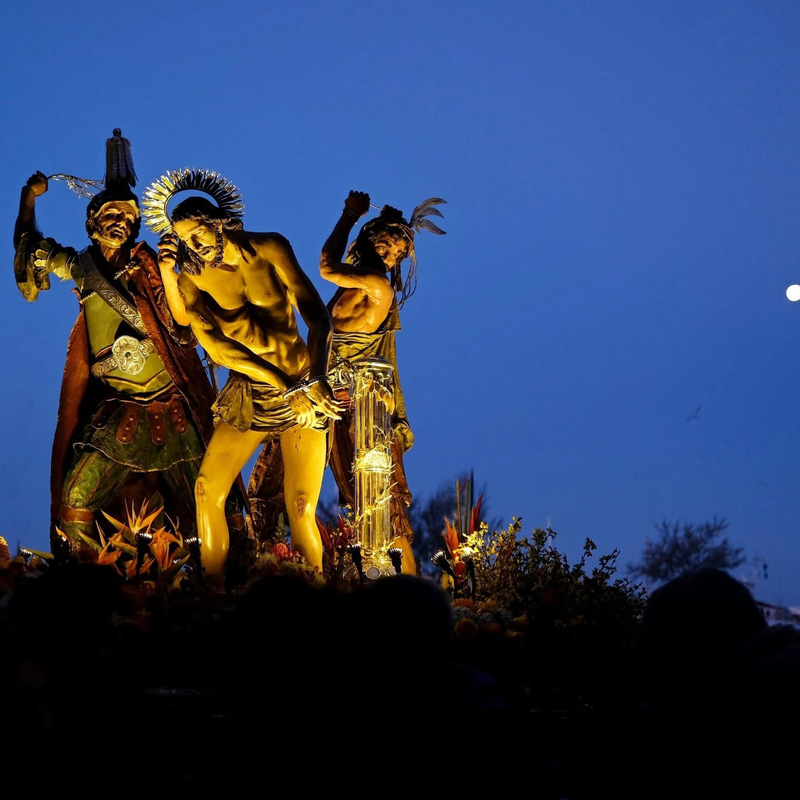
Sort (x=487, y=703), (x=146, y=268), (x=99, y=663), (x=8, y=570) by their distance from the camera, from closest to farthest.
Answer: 1. (x=487, y=703)
2. (x=99, y=663)
3. (x=8, y=570)
4. (x=146, y=268)

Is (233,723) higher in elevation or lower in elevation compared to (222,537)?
lower

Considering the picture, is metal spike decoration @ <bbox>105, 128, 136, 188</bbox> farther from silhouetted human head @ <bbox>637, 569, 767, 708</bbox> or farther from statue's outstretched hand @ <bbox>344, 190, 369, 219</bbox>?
silhouetted human head @ <bbox>637, 569, 767, 708</bbox>

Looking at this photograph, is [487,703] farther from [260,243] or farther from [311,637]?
[260,243]

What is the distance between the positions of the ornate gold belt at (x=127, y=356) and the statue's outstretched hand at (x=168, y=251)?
3.38 ft

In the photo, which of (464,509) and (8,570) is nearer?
(8,570)

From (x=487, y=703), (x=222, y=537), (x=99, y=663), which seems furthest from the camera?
(x=222, y=537)

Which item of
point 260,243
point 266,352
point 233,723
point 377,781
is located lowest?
point 377,781

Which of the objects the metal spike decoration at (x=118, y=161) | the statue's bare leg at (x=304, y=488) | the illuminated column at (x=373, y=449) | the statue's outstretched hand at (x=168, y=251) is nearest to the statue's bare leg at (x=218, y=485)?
the statue's bare leg at (x=304, y=488)

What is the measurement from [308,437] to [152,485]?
1581 millimetres

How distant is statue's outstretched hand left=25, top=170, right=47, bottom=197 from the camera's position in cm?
712

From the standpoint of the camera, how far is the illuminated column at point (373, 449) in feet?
23.0

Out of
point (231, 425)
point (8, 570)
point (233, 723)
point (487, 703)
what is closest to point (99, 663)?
point (233, 723)

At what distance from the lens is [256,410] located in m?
6.12

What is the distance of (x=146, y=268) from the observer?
6992 mm
